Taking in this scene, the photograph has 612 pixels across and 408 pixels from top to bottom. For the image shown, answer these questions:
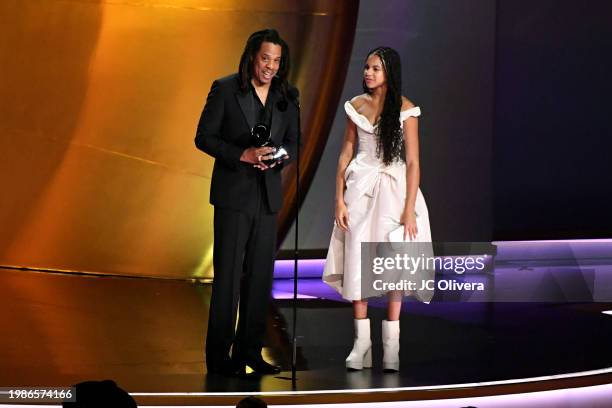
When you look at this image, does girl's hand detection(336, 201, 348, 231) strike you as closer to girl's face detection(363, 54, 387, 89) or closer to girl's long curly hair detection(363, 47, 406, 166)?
girl's long curly hair detection(363, 47, 406, 166)

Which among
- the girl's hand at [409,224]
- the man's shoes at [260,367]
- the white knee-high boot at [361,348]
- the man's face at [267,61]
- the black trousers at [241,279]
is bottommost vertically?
the man's shoes at [260,367]

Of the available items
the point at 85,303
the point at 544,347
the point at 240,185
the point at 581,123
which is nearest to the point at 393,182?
the point at 240,185

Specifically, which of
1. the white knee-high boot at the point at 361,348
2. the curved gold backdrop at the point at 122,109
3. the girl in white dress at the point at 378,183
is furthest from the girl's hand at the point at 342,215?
the curved gold backdrop at the point at 122,109

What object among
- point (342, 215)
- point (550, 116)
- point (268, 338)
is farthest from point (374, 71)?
point (550, 116)

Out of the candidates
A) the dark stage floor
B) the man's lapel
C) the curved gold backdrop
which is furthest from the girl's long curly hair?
the curved gold backdrop

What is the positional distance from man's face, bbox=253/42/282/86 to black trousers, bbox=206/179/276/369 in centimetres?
43

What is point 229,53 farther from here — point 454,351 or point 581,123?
point 581,123

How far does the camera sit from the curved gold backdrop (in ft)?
22.3

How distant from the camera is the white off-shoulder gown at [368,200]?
471cm

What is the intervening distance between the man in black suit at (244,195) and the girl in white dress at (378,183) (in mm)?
336

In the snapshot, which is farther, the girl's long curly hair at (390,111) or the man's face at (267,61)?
the girl's long curly hair at (390,111)

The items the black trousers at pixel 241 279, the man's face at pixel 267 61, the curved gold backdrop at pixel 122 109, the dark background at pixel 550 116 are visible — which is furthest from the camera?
the dark background at pixel 550 116

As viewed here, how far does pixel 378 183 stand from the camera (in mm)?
4727

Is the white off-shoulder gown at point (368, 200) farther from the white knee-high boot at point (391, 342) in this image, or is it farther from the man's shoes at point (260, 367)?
the man's shoes at point (260, 367)
